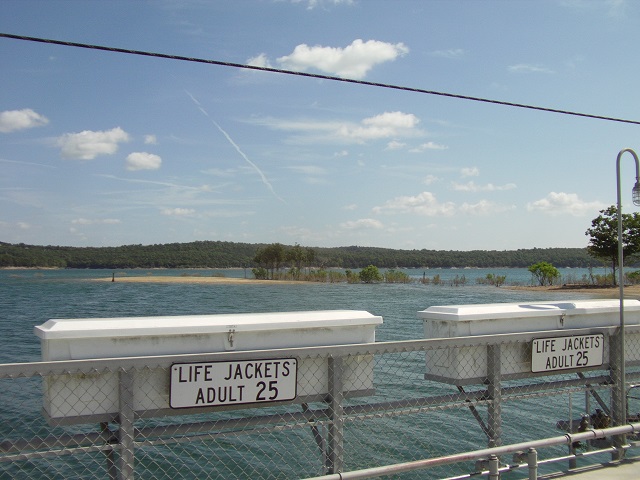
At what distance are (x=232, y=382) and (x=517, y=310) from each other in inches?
114

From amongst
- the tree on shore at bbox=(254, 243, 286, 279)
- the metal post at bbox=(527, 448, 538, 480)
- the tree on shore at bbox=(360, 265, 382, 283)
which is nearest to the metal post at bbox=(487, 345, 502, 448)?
the metal post at bbox=(527, 448, 538, 480)

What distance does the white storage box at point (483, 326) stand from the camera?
5.47 meters

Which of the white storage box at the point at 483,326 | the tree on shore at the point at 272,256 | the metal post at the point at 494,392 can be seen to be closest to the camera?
the metal post at the point at 494,392

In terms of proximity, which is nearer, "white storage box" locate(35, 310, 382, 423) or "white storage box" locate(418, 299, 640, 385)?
"white storage box" locate(35, 310, 382, 423)

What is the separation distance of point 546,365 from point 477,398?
2.93 ft

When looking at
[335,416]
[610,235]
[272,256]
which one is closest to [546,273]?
[610,235]

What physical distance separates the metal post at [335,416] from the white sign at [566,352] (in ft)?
6.85

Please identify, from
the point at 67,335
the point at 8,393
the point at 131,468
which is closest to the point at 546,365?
the point at 131,468

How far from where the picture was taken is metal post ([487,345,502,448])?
17.6ft

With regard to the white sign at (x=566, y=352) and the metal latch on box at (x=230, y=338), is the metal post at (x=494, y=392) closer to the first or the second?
the white sign at (x=566, y=352)

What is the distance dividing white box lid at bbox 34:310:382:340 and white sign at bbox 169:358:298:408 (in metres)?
0.25

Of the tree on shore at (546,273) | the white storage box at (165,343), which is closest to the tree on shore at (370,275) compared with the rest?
the tree on shore at (546,273)

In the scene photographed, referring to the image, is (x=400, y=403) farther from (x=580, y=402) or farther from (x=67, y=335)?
(x=580, y=402)

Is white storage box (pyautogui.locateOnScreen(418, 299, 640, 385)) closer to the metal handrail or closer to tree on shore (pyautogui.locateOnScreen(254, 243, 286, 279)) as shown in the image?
the metal handrail
